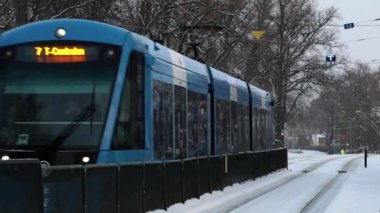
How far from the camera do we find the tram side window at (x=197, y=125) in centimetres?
1811

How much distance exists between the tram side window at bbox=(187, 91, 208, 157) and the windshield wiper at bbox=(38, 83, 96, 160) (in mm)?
5275

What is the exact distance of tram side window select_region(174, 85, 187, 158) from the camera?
1659 centimetres

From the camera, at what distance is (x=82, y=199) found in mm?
10750

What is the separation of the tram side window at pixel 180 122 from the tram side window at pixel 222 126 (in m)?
4.40

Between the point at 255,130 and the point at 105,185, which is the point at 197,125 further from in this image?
the point at 255,130

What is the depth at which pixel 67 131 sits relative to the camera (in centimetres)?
1273

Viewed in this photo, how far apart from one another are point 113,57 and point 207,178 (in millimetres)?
6447

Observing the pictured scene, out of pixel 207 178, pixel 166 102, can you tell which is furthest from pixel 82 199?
pixel 207 178

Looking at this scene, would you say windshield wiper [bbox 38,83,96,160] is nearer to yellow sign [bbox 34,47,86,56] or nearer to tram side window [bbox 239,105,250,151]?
yellow sign [bbox 34,47,86,56]

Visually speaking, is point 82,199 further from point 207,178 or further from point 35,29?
point 207,178

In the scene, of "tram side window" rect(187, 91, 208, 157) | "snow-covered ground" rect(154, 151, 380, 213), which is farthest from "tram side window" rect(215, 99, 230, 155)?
"tram side window" rect(187, 91, 208, 157)

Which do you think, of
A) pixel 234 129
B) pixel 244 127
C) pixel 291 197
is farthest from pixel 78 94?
pixel 244 127

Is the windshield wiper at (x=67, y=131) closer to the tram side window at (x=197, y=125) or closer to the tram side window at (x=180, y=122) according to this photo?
the tram side window at (x=180, y=122)

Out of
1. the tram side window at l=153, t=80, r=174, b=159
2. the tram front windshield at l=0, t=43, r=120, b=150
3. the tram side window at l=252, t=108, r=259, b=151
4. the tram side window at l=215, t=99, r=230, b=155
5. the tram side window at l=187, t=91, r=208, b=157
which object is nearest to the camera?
the tram front windshield at l=0, t=43, r=120, b=150
